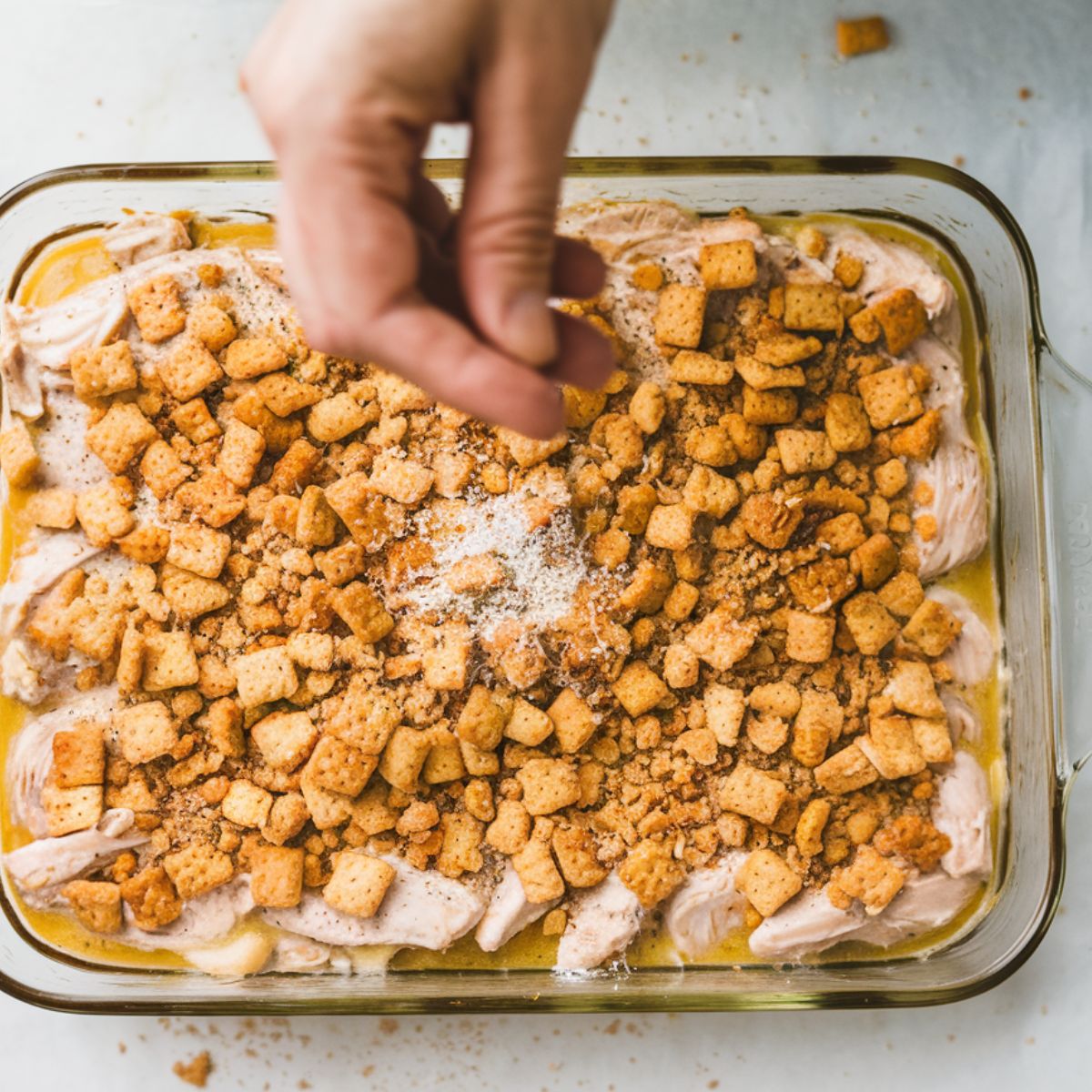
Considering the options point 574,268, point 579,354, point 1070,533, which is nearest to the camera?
point 579,354

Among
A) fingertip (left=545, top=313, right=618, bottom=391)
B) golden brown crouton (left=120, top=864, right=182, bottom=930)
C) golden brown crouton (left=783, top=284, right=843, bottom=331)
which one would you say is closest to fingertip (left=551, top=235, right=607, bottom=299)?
fingertip (left=545, top=313, right=618, bottom=391)

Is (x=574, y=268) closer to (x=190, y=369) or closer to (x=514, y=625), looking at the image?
(x=514, y=625)

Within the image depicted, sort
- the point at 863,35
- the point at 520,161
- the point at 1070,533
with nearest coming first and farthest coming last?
1. the point at 520,161
2. the point at 1070,533
3. the point at 863,35

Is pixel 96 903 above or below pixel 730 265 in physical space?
below

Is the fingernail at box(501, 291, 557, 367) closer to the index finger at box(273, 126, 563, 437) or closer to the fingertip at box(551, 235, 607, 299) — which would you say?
the index finger at box(273, 126, 563, 437)

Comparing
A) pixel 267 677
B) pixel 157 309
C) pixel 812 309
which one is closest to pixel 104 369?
pixel 157 309

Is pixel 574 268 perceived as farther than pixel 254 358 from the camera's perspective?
No

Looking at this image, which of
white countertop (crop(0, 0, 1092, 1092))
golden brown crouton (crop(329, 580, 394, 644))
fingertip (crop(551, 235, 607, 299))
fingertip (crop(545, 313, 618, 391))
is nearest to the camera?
fingertip (crop(545, 313, 618, 391))
